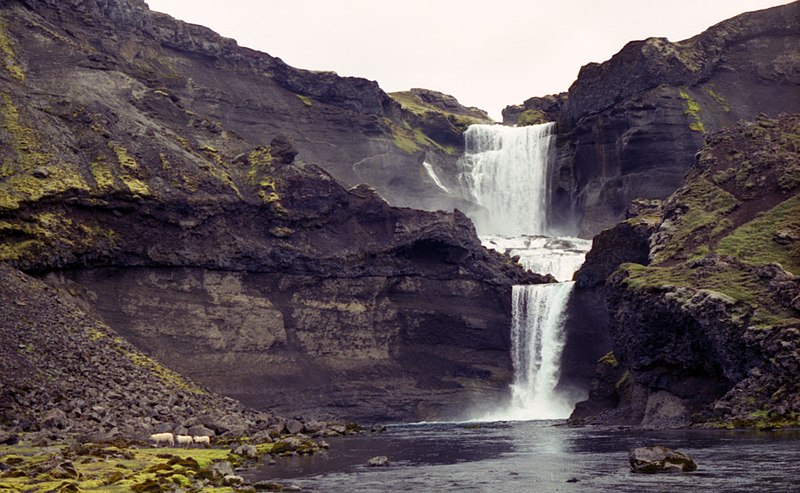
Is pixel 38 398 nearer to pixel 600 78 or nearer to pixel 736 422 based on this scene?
pixel 736 422

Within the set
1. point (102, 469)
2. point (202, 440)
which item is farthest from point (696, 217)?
point (102, 469)

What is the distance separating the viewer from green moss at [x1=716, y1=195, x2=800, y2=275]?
7006 cm

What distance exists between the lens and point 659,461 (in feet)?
125

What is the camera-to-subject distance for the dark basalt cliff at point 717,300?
2301 inches

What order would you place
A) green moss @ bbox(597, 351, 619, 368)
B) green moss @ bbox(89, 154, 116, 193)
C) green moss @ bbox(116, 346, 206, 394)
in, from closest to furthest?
green moss @ bbox(116, 346, 206, 394) < green moss @ bbox(597, 351, 619, 368) < green moss @ bbox(89, 154, 116, 193)

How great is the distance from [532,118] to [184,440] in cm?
12152

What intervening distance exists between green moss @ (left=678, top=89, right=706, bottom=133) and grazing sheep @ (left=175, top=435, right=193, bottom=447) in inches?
3617

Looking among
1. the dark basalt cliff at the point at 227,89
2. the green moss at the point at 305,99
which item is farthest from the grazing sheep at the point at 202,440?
the green moss at the point at 305,99

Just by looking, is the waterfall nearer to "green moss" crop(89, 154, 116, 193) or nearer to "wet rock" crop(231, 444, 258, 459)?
"green moss" crop(89, 154, 116, 193)

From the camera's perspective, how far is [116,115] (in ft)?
314

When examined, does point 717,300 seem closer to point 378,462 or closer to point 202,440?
point 378,462

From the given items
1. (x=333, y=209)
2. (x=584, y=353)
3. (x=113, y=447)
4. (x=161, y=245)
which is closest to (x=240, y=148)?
(x=333, y=209)

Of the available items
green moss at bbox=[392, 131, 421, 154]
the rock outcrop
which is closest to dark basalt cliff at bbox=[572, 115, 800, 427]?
the rock outcrop

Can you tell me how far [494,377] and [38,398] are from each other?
5584 cm
